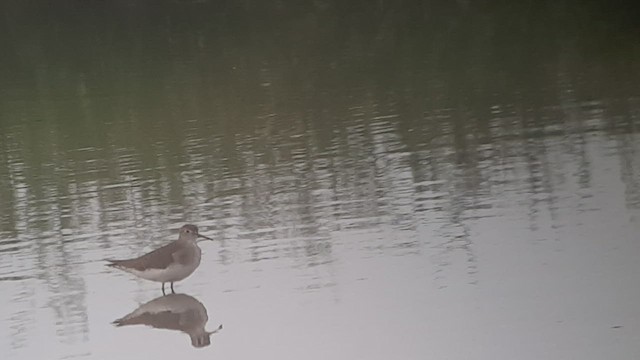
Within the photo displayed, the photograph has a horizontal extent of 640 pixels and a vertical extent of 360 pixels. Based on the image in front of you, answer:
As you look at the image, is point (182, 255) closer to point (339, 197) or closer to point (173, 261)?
point (173, 261)

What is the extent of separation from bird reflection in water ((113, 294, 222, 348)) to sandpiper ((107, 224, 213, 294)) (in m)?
0.07

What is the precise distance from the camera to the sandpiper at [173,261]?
3943 mm

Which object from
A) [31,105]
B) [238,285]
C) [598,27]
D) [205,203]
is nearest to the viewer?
[238,285]

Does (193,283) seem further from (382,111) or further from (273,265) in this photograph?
(382,111)

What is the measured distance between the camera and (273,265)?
4.12 metres

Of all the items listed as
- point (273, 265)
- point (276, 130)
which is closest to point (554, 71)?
point (276, 130)

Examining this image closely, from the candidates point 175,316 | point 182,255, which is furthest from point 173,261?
point 175,316

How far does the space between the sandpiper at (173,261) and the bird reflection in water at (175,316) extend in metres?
0.07

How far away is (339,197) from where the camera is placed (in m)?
4.85

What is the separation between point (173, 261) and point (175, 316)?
0.21 meters

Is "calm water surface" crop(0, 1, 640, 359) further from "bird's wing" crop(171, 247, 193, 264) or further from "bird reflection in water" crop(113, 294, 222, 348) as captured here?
"bird's wing" crop(171, 247, 193, 264)

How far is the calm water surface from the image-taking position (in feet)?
11.8

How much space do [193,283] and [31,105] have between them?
13.3ft

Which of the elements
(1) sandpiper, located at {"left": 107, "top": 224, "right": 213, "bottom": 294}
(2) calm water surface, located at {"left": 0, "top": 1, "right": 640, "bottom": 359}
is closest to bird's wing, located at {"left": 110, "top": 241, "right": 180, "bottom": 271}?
(1) sandpiper, located at {"left": 107, "top": 224, "right": 213, "bottom": 294}
